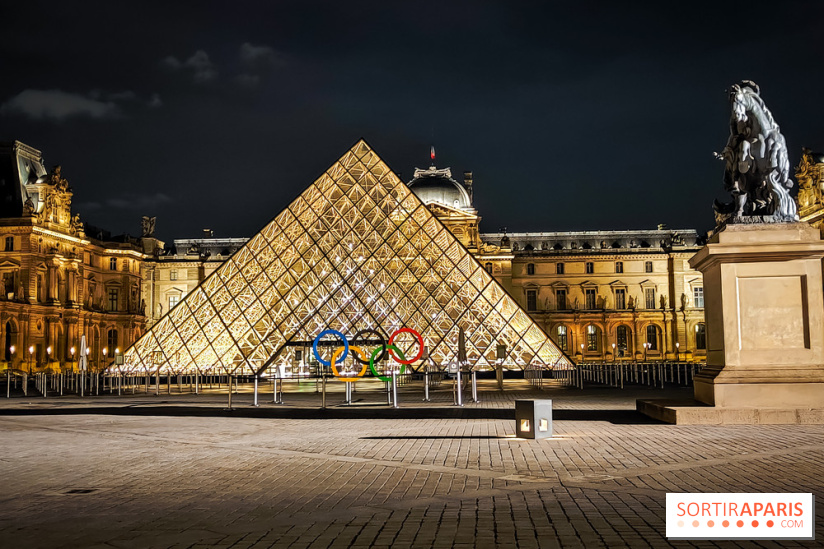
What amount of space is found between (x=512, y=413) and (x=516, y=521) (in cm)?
840

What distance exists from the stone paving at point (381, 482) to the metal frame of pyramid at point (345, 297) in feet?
46.7

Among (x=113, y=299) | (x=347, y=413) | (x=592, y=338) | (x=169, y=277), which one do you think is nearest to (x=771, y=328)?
(x=347, y=413)

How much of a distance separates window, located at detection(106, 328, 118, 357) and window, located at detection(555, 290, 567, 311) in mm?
33545

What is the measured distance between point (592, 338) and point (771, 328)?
57292mm

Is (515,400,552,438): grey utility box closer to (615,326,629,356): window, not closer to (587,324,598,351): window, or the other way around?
(587,324,598,351): window

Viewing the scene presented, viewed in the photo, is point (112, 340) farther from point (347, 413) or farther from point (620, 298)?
point (347, 413)

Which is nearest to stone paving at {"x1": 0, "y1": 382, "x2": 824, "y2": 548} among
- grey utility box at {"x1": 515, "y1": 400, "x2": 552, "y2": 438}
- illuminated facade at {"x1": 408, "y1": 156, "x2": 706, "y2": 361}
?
grey utility box at {"x1": 515, "y1": 400, "x2": 552, "y2": 438}

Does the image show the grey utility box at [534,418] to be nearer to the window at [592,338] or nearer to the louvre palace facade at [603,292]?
the louvre palace facade at [603,292]

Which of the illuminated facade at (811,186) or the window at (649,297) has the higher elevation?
the illuminated facade at (811,186)

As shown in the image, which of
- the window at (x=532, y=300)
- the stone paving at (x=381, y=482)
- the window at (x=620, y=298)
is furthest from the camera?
the window at (x=532, y=300)

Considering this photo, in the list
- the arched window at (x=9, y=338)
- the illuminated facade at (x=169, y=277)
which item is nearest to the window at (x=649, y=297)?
the illuminated facade at (x=169, y=277)

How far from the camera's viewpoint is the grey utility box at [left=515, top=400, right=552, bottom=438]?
9.18 meters

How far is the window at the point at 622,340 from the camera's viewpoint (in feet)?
215

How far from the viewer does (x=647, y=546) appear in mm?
4129
